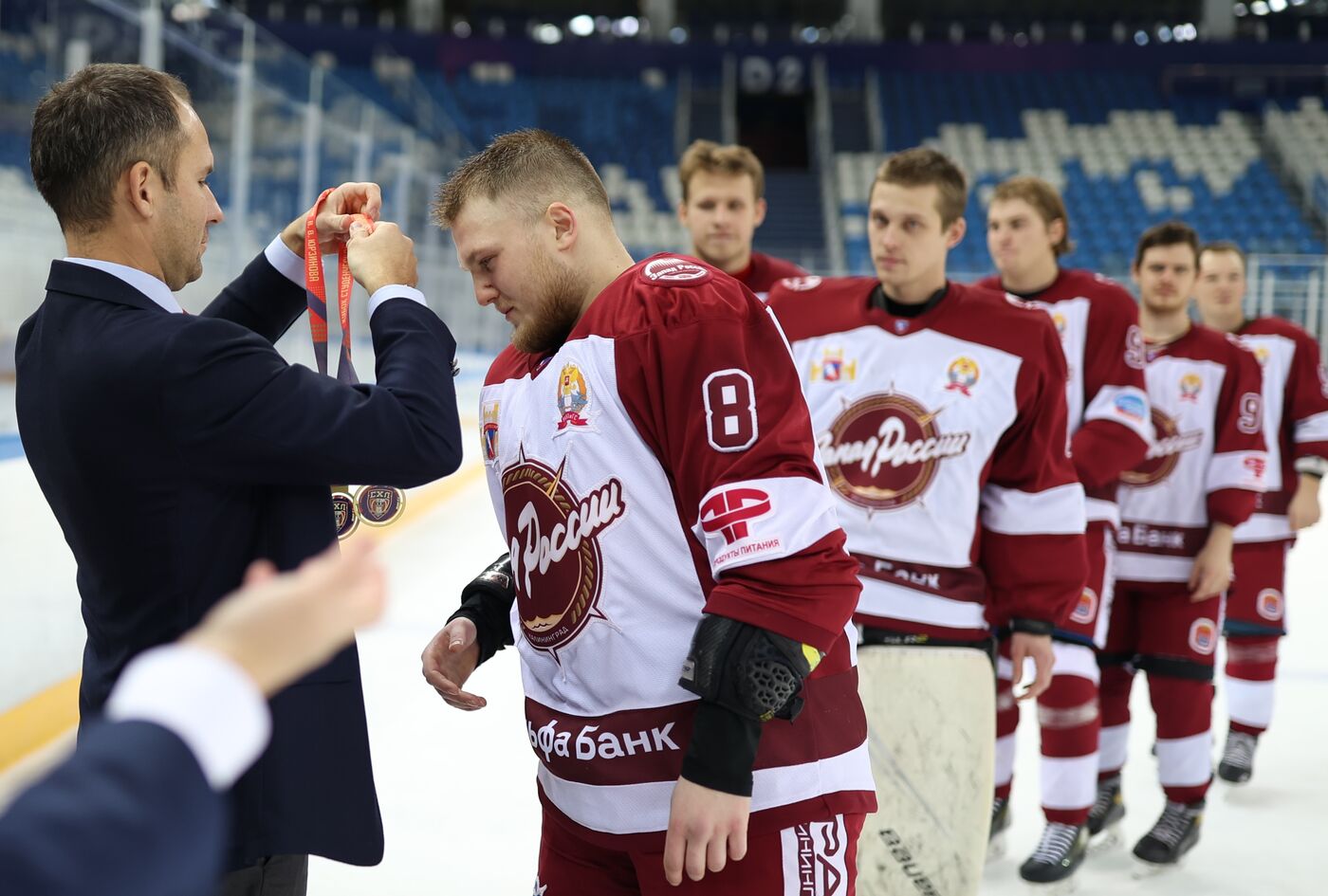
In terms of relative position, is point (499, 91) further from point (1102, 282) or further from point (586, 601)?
point (586, 601)

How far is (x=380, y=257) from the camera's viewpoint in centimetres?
138

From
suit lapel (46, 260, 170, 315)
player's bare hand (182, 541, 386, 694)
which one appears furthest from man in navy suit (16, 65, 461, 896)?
player's bare hand (182, 541, 386, 694)

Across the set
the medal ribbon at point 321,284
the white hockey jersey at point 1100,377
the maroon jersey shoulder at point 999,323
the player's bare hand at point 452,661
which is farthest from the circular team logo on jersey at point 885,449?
the medal ribbon at point 321,284

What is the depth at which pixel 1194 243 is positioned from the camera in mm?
3441

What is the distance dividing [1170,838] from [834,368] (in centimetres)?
164

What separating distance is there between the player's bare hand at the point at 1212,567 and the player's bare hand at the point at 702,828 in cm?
235

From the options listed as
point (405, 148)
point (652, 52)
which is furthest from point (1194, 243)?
point (652, 52)

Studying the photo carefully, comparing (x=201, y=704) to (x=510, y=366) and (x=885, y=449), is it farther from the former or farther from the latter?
(x=885, y=449)

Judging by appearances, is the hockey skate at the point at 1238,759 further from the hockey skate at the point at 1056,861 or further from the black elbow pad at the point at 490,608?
the black elbow pad at the point at 490,608

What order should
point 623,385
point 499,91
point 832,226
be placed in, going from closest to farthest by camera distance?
point 623,385
point 832,226
point 499,91

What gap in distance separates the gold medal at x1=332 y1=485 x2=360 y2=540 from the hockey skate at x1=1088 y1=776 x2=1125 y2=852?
2.35 metres

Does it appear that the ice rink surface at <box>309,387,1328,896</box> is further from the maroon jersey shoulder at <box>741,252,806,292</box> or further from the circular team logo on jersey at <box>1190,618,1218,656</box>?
the maroon jersey shoulder at <box>741,252,806,292</box>

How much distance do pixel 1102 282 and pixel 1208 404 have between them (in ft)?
2.01

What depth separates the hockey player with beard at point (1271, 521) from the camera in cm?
383
